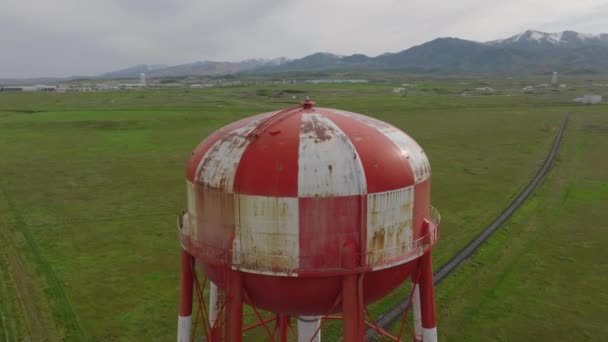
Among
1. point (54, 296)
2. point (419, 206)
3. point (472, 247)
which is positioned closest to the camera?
→ point (419, 206)

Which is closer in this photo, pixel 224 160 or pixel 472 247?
pixel 224 160

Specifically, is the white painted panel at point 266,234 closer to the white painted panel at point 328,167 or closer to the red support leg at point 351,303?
the white painted panel at point 328,167

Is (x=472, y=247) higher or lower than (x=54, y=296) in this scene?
higher

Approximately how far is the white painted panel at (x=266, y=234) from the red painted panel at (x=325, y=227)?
0.20 m

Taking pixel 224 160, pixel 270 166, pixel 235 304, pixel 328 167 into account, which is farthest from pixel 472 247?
pixel 224 160

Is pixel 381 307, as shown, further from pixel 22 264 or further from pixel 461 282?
pixel 22 264

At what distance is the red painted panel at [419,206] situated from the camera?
13016mm

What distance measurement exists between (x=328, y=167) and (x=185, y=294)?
6.70 meters

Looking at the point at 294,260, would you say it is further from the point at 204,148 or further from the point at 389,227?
the point at 204,148

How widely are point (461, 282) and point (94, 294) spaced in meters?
20.7

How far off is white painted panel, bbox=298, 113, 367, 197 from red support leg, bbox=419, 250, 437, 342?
11.7 feet

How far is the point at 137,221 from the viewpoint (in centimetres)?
3656

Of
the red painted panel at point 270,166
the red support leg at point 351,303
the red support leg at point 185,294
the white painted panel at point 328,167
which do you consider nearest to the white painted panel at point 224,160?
the red painted panel at point 270,166

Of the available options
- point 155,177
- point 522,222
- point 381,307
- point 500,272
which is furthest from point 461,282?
point 155,177
